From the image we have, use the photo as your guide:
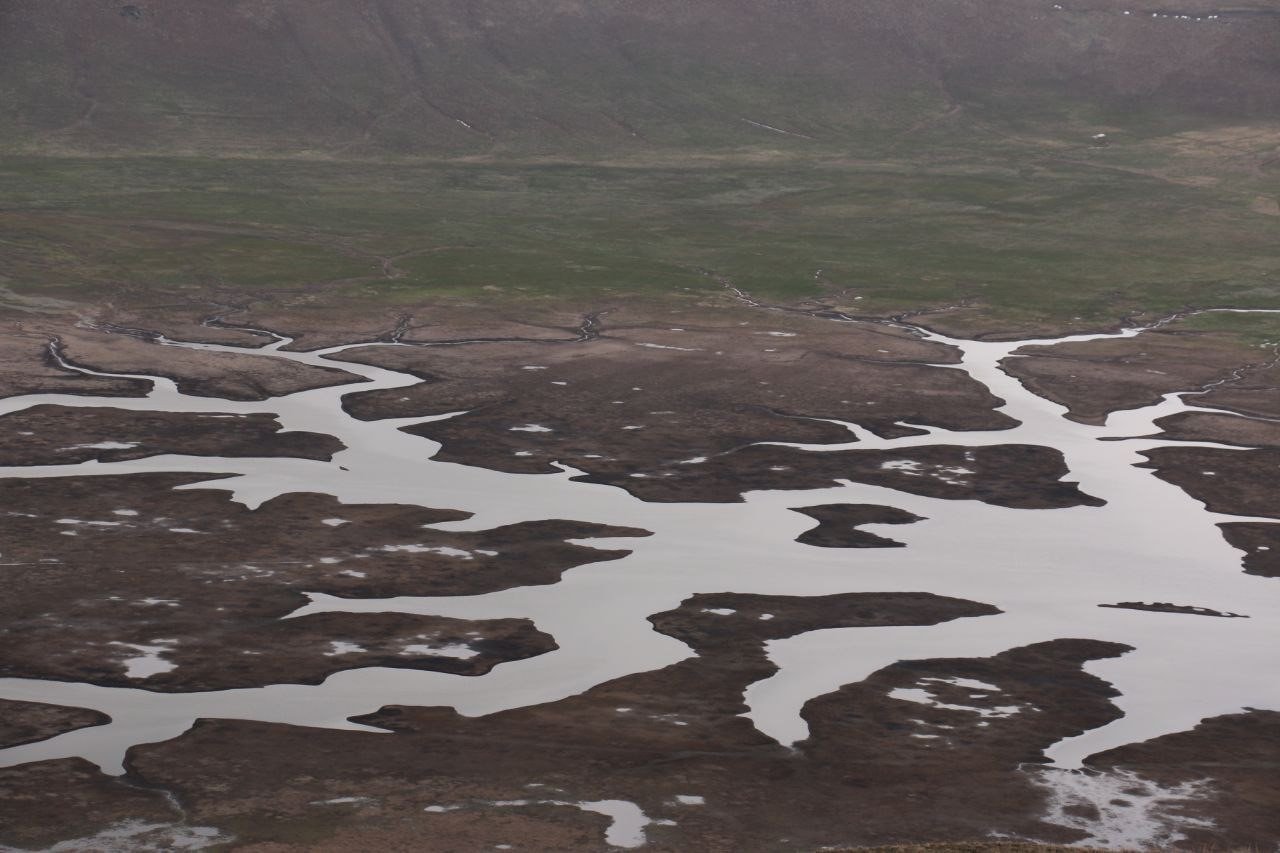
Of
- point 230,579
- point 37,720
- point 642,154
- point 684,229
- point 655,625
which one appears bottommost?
point 37,720

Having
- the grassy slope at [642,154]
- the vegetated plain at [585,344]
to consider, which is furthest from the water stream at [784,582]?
the grassy slope at [642,154]

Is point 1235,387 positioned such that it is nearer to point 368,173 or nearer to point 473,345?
point 473,345

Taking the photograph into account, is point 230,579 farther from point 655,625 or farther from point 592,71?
point 592,71

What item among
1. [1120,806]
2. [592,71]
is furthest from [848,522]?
[592,71]

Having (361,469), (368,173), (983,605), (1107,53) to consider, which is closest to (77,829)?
(983,605)

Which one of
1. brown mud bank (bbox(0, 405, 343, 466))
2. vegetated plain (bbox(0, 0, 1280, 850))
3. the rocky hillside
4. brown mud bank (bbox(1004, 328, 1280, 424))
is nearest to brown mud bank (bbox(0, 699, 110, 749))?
vegetated plain (bbox(0, 0, 1280, 850))

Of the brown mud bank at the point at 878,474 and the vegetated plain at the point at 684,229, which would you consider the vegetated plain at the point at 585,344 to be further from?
the vegetated plain at the point at 684,229
